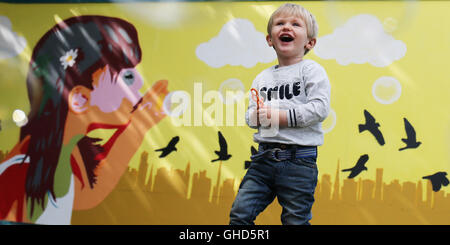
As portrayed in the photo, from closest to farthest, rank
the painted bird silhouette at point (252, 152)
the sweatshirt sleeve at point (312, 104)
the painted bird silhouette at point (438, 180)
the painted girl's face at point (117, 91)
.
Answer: the sweatshirt sleeve at point (312, 104) < the painted bird silhouette at point (438, 180) < the painted bird silhouette at point (252, 152) < the painted girl's face at point (117, 91)

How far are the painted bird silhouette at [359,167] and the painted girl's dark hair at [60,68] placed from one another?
60.0 inches

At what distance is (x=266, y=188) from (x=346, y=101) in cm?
125

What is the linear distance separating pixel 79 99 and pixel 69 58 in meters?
0.29

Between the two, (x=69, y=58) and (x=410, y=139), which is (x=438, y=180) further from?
(x=69, y=58)

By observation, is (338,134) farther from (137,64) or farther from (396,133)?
(137,64)

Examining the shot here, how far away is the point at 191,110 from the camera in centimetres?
253

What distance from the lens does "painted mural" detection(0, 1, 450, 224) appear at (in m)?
2.37

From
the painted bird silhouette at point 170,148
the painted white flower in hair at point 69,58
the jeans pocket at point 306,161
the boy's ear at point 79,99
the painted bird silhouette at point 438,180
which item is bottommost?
the jeans pocket at point 306,161

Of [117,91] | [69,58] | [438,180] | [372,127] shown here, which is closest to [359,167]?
[372,127]

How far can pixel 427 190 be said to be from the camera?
2.33 m

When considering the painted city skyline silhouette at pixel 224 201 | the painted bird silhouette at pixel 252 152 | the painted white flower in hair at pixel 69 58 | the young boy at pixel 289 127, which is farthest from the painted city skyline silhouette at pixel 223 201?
the young boy at pixel 289 127

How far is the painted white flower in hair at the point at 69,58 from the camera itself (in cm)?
262

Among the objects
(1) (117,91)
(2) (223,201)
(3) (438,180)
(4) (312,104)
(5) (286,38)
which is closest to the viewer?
(4) (312,104)

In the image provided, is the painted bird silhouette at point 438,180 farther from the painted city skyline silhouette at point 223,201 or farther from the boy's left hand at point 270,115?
the boy's left hand at point 270,115
